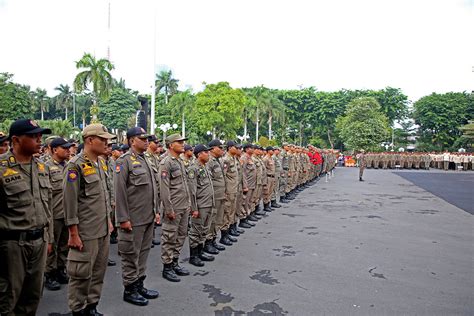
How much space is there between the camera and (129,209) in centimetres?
398

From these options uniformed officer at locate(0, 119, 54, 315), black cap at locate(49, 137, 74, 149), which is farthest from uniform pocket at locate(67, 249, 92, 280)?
black cap at locate(49, 137, 74, 149)

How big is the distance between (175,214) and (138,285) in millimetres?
972

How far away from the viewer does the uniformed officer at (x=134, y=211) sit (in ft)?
12.8

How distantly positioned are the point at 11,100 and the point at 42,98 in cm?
2490

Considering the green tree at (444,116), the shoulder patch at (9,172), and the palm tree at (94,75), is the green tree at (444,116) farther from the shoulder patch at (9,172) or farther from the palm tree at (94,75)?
the shoulder patch at (9,172)

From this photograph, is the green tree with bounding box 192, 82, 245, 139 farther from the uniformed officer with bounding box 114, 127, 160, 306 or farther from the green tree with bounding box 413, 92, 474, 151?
the uniformed officer with bounding box 114, 127, 160, 306

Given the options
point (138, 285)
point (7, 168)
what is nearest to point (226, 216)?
point (138, 285)

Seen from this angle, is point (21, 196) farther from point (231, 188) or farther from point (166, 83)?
point (166, 83)

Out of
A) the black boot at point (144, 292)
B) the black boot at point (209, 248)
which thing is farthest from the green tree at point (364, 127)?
the black boot at point (144, 292)

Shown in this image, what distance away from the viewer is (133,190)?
3.99 metres

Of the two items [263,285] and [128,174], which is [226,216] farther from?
[128,174]

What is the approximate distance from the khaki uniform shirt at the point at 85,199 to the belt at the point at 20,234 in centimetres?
38

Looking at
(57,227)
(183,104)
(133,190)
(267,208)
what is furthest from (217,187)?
(183,104)

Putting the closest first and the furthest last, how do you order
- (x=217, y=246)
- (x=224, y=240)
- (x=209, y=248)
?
1. (x=209, y=248)
2. (x=217, y=246)
3. (x=224, y=240)
